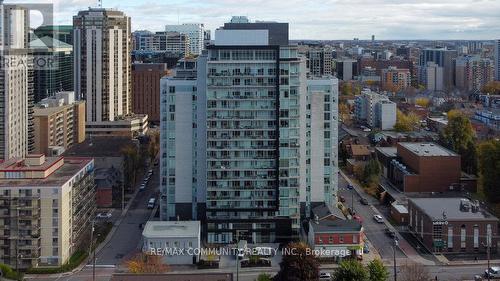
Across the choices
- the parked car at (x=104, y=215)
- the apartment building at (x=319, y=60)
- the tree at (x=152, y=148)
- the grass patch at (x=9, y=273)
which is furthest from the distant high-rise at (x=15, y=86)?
the apartment building at (x=319, y=60)

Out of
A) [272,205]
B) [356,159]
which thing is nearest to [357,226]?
[272,205]

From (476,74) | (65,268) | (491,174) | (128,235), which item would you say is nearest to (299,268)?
(65,268)

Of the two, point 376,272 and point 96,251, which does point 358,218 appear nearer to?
point 376,272

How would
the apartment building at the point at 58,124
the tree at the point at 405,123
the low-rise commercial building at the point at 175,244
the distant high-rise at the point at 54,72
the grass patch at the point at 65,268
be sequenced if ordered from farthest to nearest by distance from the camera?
the distant high-rise at the point at 54,72 → the tree at the point at 405,123 → the apartment building at the point at 58,124 → the low-rise commercial building at the point at 175,244 → the grass patch at the point at 65,268

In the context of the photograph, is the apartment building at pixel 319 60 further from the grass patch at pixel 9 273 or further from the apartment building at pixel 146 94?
the grass patch at pixel 9 273

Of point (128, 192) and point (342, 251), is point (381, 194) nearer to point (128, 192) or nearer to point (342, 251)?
point (342, 251)

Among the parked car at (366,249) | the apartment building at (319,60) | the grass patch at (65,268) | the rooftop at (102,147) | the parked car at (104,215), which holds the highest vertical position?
the apartment building at (319,60)
